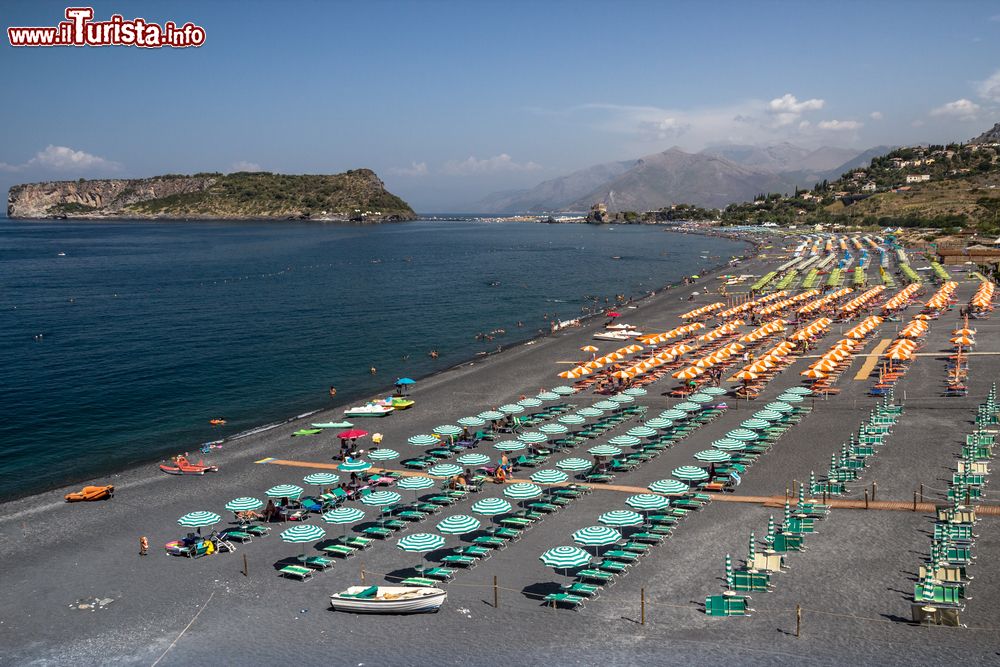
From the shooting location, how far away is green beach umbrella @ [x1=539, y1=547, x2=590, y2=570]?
64.7 feet

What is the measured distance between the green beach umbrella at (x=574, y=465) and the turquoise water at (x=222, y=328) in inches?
755

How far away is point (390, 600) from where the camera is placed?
19.1 metres

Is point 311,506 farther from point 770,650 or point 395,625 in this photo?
point 770,650

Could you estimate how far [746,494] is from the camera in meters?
26.3

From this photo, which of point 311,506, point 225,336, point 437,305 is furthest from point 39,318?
point 311,506

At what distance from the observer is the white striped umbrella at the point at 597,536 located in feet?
69.1

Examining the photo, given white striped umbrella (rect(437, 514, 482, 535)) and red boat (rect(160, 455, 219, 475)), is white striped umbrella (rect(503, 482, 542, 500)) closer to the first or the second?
white striped umbrella (rect(437, 514, 482, 535))

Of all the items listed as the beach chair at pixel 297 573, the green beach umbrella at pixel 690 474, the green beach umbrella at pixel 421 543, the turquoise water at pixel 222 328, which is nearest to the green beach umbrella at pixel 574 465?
the green beach umbrella at pixel 690 474

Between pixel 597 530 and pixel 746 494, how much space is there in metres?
7.58

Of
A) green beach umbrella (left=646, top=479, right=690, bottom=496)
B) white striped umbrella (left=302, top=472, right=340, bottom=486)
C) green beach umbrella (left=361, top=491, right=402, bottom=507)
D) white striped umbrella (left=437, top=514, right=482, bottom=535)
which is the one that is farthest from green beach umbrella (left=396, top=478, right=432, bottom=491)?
green beach umbrella (left=646, top=479, right=690, bottom=496)

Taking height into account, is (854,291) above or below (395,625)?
above

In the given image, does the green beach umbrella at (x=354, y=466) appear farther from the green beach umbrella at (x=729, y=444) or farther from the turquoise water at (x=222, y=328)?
the green beach umbrella at (x=729, y=444)

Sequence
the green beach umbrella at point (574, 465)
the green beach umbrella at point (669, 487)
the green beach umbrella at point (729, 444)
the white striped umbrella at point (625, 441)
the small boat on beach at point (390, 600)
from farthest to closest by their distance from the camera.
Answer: the white striped umbrella at point (625, 441) < the green beach umbrella at point (729, 444) < the green beach umbrella at point (574, 465) < the green beach umbrella at point (669, 487) < the small boat on beach at point (390, 600)

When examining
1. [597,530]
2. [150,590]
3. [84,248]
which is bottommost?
[150,590]
